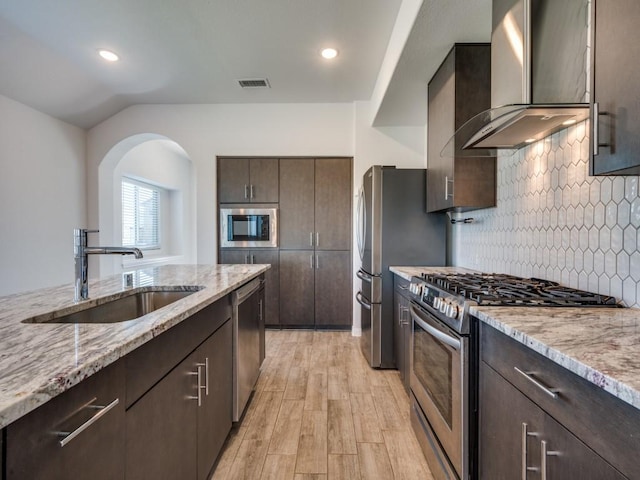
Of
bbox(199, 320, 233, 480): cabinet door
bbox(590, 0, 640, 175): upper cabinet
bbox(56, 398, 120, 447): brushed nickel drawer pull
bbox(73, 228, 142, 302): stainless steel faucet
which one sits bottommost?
bbox(199, 320, 233, 480): cabinet door

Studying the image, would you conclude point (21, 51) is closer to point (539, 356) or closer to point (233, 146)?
point (233, 146)

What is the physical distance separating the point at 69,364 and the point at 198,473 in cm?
100

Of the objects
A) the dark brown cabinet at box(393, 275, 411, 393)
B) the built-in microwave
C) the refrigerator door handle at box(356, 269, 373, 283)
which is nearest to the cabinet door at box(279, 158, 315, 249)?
the built-in microwave

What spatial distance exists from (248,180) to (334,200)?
3.63ft

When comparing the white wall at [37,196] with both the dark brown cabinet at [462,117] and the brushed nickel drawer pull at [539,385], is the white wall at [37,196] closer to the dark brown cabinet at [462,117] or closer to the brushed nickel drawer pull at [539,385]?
the dark brown cabinet at [462,117]

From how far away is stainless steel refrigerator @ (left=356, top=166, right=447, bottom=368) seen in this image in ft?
9.43

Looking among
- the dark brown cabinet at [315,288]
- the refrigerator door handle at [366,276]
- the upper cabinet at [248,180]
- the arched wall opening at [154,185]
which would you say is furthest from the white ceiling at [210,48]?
the dark brown cabinet at [315,288]

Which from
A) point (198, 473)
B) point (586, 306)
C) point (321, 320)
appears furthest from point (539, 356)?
point (321, 320)

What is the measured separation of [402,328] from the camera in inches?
101

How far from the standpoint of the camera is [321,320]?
4.20m

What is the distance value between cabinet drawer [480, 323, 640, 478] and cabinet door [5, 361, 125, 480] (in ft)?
3.50

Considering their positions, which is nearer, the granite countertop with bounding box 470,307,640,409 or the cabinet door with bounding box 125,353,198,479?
the granite countertop with bounding box 470,307,640,409

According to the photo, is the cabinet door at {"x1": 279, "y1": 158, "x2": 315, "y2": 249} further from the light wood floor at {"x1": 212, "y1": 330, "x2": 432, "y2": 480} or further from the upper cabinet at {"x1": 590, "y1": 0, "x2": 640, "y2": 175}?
the upper cabinet at {"x1": 590, "y1": 0, "x2": 640, "y2": 175}

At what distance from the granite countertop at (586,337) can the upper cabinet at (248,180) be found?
10.9 ft
